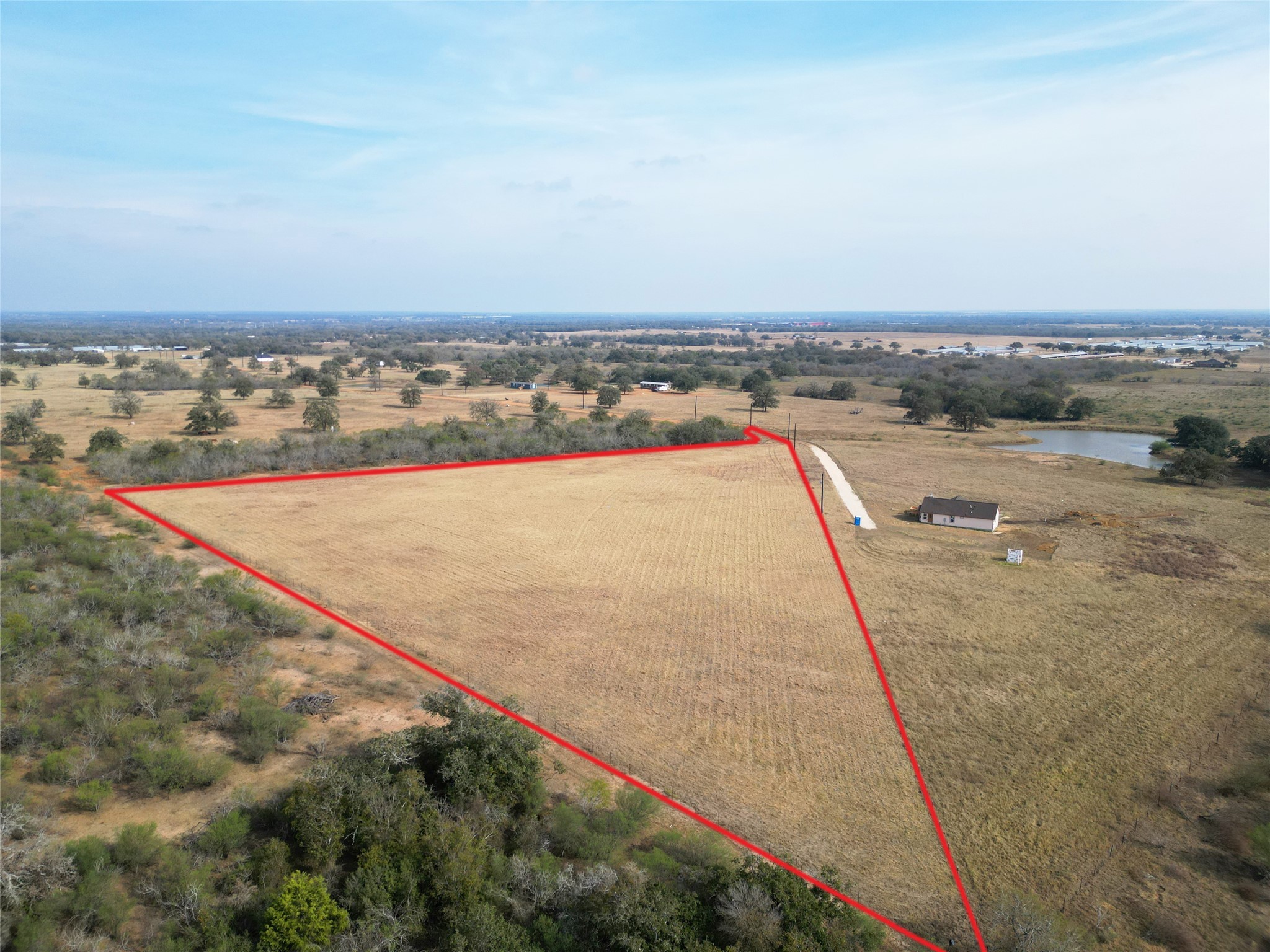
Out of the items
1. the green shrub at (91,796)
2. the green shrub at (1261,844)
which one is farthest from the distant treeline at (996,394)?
the green shrub at (91,796)

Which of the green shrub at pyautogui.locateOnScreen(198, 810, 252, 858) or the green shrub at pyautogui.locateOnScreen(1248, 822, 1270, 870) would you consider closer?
the green shrub at pyautogui.locateOnScreen(198, 810, 252, 858)

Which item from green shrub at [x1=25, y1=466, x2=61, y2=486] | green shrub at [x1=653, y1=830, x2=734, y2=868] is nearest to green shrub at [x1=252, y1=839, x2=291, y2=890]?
green shrub at [x1=653, y1=830, x2=734, y2=868]

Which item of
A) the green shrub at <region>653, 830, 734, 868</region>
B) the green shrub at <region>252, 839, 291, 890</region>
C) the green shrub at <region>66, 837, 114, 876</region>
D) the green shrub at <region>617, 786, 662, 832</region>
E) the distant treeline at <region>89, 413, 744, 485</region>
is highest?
the distant treeline at <region>89, 413, 744, 485</region>

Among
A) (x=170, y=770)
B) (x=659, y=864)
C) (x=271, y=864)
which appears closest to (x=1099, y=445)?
(x=659, y=864)

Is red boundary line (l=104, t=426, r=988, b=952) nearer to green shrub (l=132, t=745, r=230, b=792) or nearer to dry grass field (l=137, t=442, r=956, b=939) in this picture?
dry grass field (l=137, t=442, r=956, b=939)

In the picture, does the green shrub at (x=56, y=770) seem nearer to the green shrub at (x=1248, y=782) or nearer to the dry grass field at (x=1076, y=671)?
the dry grass field at (x=1076, y=671)

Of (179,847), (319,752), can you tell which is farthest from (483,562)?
(179,847)

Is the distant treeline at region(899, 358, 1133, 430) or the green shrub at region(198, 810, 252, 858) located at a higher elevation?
the distant treeline at region(899, 358, 1133, 430)
